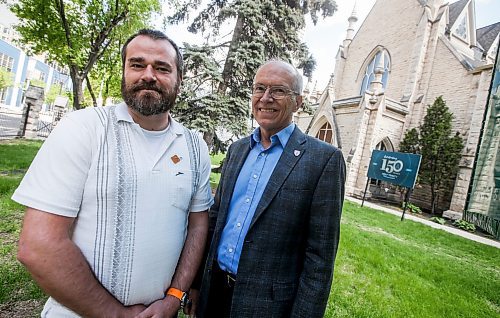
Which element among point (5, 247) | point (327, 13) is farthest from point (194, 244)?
point (327, 13)

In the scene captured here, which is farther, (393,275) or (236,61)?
(236,61)

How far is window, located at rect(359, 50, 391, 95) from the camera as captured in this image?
64.5 feet

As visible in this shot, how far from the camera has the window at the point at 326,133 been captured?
18.1m

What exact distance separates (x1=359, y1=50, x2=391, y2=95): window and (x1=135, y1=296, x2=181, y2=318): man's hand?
857 inches

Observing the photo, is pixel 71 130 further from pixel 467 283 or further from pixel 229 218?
pixel 467 283

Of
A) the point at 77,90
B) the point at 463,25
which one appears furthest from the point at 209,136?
the point at 463,25

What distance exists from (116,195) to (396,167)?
12.1 meters

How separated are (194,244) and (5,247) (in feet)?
11.4

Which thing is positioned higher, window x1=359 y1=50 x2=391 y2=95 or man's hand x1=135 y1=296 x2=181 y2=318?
window x1=359 y1=50 x2=391 y2=95

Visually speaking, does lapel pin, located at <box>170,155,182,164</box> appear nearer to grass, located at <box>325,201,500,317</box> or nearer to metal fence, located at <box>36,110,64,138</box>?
grass, located at <box>325,201,500,317</box>

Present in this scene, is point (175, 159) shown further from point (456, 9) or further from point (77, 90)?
point (456, 9)

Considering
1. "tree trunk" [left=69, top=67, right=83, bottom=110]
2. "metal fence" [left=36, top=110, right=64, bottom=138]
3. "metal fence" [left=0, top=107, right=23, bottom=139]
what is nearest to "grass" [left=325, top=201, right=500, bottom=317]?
"tree trunk" [left=69, top=67, right=83, bottom=110]

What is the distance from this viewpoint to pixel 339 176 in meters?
1.64

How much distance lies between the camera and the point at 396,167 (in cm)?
1128
